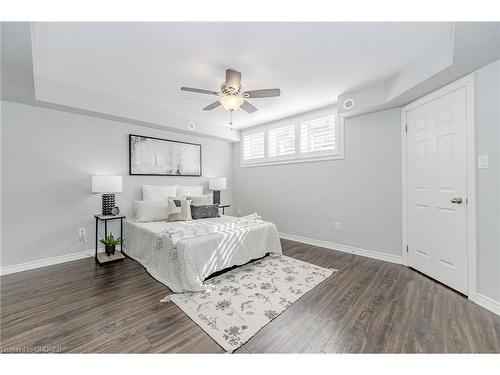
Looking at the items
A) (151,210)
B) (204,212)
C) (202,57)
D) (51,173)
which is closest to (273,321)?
(204,212)

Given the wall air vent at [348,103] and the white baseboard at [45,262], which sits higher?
the wall air vent at [348,103]

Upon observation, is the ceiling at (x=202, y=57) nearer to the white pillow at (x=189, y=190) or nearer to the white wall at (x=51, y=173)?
the white wall at (x=51, y=173)

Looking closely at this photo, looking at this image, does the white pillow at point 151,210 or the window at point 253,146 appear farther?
the window at point 253,146

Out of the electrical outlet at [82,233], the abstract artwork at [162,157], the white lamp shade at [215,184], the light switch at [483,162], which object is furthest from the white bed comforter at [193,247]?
the light switch at [483,162]

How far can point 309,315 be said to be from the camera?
176 centimetres

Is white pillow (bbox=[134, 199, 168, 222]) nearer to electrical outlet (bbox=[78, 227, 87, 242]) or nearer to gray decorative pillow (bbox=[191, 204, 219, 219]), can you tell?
gray decorative pillow (bbox=[191, 204, 219, 219])

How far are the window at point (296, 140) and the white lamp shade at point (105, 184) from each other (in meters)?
2.84

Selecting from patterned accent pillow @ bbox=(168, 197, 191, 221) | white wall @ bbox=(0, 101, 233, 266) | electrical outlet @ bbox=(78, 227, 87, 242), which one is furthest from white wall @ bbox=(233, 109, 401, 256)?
electrical outlet @ bbox=(78, 227, 87, 242)

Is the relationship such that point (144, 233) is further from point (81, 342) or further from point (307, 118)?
point (307, 118)

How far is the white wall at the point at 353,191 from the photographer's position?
2.99 meters

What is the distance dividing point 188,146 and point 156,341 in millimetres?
3610

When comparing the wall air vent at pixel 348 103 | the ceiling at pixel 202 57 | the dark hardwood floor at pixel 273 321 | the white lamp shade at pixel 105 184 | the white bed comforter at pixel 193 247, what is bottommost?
the dark hardwood floor at pixel 273 321
